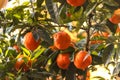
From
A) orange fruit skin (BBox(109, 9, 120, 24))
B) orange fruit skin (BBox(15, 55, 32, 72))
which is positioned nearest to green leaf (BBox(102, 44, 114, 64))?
orange fruit skin (BBox(109, 9, 120, 24))

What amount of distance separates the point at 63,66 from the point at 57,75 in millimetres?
114

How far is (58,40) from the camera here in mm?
816

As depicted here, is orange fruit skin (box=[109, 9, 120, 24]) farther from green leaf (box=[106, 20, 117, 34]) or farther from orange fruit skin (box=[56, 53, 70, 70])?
orange fruit skin (box=[56, 53, 70, 70])

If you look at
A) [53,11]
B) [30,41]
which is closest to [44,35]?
[30,41]

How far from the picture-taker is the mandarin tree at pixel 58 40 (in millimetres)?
806

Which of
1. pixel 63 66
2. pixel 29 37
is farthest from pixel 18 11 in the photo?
pixel 63 66

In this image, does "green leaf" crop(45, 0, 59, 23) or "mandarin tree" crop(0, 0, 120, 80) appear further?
"mandarin tree" crop(0, 0, 120, 80)

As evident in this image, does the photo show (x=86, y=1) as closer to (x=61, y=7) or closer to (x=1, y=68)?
(x=61, y=7)


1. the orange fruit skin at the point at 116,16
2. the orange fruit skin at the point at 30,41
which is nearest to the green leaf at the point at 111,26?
the orange fruit skin at the point at 116,16

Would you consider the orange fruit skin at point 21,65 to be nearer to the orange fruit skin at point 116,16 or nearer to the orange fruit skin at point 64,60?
the orange fruit skin at point 64,60

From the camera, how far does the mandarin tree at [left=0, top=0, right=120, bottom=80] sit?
2.64 feet

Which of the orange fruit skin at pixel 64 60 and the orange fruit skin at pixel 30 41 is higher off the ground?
the orange fruit skin at pixel 30 41

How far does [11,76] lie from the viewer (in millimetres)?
994

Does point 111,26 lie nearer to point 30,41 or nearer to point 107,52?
point 107,52
